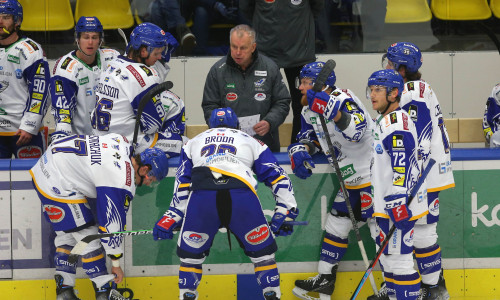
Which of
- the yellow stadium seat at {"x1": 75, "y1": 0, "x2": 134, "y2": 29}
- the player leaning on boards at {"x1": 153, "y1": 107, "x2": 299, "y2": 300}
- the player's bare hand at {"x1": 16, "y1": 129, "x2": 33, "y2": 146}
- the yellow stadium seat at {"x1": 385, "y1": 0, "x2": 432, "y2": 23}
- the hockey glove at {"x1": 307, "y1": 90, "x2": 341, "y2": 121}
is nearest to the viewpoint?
the player leaning on boards at {"x1": 153, "y1": 107, "x2": 299, "y2": 300}

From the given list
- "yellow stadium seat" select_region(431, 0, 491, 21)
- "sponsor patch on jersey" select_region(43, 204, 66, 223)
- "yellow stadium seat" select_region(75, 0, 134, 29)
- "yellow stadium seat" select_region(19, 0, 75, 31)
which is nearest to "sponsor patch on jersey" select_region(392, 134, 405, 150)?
"sponsor patch on jersey" select_region(43, 204, 66, 223)

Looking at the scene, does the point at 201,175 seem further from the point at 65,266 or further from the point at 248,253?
the point at 65,266

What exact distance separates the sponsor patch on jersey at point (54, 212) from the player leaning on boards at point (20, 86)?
44.7 inches

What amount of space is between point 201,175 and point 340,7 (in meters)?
3.61

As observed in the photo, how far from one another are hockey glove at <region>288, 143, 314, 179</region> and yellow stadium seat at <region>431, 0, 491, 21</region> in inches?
124

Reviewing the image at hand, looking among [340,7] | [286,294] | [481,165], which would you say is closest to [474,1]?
[340,7]

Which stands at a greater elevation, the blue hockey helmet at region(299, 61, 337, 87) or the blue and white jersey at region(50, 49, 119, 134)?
the blue hockey helmet at region(299, 61, 337, 87)

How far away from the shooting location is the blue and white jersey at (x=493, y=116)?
7.41 m

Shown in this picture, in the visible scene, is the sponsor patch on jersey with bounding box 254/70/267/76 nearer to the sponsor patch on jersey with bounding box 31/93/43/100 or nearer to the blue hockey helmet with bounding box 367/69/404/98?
the blue hockey helmet with bounding box 367/69/404/98

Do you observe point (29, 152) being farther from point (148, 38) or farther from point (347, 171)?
point (347, 171)

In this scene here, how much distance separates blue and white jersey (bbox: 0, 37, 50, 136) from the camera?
727 cm

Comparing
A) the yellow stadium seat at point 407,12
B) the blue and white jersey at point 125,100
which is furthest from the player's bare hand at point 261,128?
the yellow stadium seat at point 407,12

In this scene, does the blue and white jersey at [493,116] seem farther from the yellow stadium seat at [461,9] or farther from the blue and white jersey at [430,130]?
the yellow stadium seat at [461,9]

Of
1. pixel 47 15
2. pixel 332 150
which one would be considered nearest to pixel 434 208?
pixel 332 150
